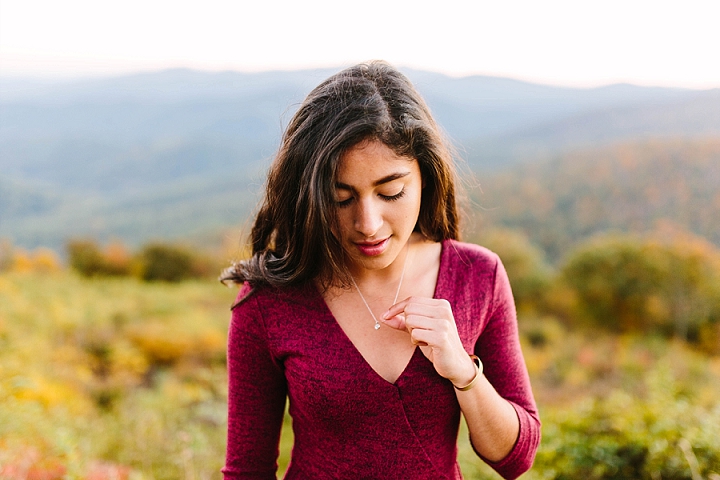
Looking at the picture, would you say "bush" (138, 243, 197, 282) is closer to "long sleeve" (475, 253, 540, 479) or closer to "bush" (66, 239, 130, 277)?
"bush" (66, 239, 130, 277)

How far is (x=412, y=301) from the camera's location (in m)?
1.20

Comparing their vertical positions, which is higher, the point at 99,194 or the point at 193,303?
the point at 193,303

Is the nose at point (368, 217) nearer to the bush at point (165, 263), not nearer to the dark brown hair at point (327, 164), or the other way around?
the dark brown hair at point (327, 164)

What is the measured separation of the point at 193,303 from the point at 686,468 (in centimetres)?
1576

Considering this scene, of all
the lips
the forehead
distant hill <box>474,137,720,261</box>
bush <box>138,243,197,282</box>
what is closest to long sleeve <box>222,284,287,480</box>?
the lips

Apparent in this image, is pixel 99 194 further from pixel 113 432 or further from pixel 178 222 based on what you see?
pixel 113 432

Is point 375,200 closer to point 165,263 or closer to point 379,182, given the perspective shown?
point 379,182

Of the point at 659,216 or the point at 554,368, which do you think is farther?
the point at 659,216

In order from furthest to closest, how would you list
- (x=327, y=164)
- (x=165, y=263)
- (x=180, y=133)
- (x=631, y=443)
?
1. (x=180, y=133)
2. (x=165, y=263)
3. (x=631, y=443)
4. (x=327, y=164)

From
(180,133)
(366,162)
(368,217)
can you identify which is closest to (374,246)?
(368,217)

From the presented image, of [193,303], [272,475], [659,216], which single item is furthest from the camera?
[659,216]

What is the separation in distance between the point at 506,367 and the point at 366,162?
2.25 ft

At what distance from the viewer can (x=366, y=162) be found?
44.8 inches

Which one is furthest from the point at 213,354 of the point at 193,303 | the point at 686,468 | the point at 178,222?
the point at 178,222
